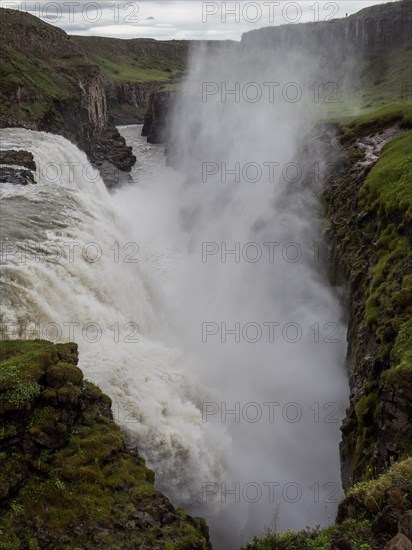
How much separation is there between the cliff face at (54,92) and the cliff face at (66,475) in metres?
40.1

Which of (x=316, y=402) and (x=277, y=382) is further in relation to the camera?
(x=277, y=382)

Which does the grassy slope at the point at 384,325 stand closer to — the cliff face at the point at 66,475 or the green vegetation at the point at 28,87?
the cliff face at the point at 66,475

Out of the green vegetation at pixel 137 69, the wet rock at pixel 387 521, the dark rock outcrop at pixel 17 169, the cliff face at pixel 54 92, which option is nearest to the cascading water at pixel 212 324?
the dark rock outcrop at pixel 17 169

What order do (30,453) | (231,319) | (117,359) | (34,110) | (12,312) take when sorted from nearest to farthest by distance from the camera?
(30,453), (12,312), (117,359), (231,319), (34,110)

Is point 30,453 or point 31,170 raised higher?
point 31,170

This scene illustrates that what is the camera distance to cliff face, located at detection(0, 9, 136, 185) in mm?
51250

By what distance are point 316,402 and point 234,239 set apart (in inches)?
749

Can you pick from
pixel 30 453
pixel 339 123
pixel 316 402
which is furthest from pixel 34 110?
pixel 30 453

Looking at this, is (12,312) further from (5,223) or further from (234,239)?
(234,239)

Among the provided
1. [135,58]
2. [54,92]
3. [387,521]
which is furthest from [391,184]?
[135,58]

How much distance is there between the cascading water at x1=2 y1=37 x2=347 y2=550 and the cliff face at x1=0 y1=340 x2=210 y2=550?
2.92m

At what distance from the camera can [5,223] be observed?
2425 centimetres

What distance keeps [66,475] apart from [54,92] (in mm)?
55965

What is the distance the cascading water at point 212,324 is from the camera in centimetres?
1802
